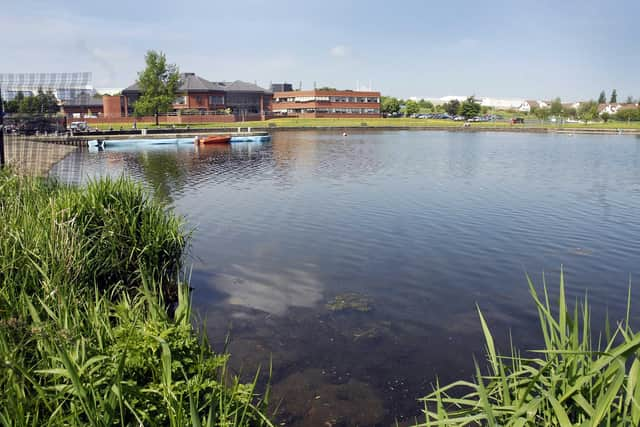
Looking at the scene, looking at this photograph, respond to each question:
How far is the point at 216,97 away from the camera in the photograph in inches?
3930

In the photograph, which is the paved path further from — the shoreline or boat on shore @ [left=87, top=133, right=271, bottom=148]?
the shoreline

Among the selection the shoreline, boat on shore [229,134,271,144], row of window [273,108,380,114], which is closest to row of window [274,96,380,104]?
row of window [273,108,380,114]

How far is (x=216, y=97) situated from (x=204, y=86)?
9.79 ft

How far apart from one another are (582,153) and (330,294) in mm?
43408

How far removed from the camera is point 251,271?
12.8 meters

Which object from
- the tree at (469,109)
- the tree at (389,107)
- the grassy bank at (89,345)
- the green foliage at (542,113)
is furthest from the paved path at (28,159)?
the green foliage at (542,113)

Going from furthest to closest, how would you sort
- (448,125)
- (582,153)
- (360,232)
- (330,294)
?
(448,125)
(582,153)
(360,232)
(330,294)

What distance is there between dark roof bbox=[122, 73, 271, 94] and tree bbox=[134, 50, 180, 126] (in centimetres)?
1220

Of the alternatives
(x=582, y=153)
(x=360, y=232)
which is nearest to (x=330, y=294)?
(x=360, y=232)

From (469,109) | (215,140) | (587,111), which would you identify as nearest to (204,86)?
(215,140)

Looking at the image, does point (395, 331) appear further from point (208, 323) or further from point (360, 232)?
point (360, 232)

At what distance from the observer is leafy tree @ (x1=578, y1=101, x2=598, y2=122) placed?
125438 mm

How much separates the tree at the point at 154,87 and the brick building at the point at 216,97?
1168cm

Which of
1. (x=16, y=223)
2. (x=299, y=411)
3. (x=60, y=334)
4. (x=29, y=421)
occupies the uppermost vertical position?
(x=16, y=223)
